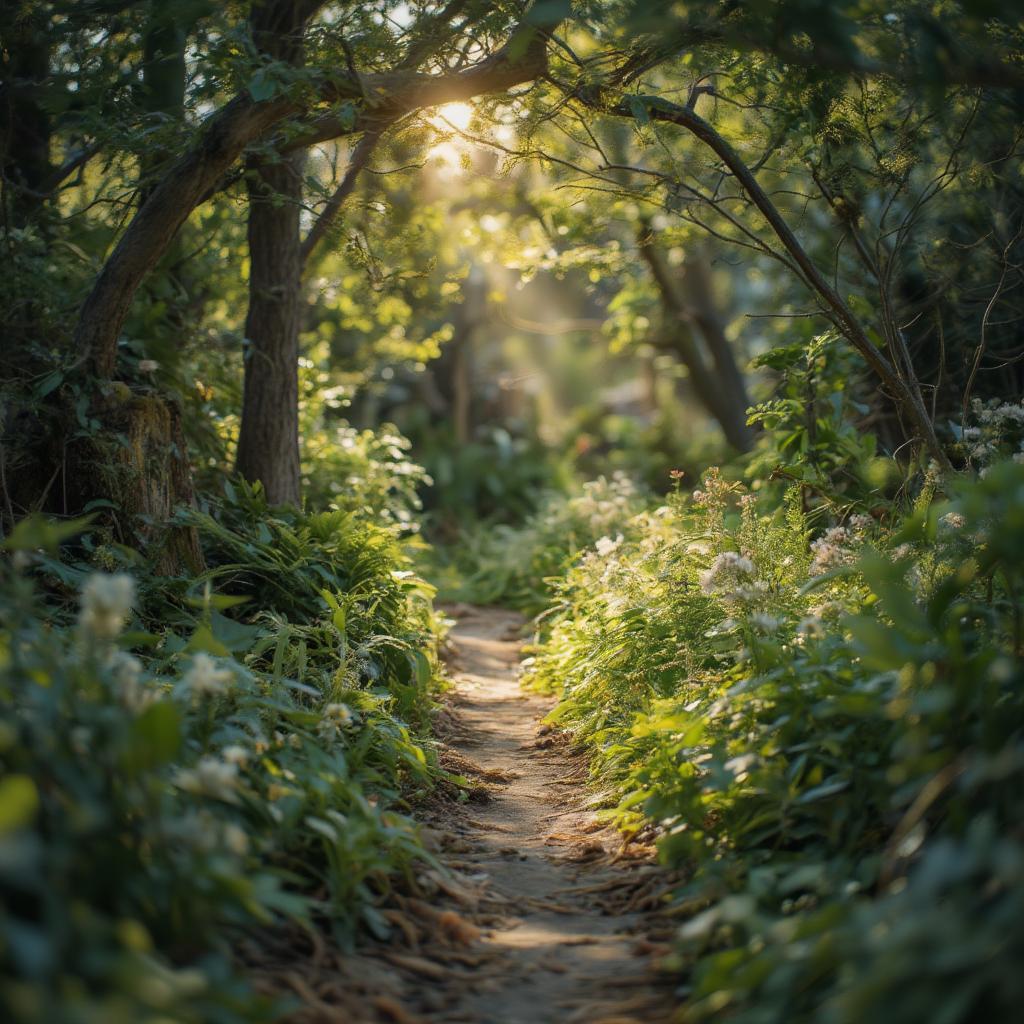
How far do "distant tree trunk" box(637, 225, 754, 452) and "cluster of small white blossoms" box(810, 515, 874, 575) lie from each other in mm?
5730

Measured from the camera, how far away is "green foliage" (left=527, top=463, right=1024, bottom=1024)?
1.67 meters

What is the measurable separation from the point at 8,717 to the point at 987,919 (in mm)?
1874

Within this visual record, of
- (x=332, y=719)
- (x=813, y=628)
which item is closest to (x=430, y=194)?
(x=332, y=719)

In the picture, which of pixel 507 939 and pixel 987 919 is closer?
pixel 987 919

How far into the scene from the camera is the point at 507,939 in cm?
264

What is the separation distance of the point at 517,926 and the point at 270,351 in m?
4.02

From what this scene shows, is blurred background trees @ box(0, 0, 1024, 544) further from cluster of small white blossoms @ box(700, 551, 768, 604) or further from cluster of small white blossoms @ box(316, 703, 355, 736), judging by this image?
cluster of small white blossoms @ box(316, 703, 355, 736)

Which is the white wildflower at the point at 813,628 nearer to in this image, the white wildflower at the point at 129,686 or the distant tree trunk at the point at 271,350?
the white wildflower at the point at 129,686

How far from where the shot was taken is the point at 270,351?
582cm

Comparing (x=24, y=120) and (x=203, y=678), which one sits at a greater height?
(x=24, y=120)

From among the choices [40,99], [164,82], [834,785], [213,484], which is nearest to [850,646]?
[834,785]

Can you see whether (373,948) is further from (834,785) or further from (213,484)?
(213,484)

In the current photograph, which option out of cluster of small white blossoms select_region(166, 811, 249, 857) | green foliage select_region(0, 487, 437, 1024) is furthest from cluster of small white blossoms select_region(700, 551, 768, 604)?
cluster of small white blossoms select_region(166, 811, 249, 857)

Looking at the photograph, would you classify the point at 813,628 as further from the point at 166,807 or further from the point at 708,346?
the point at 708,346
